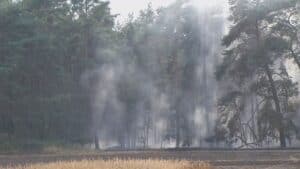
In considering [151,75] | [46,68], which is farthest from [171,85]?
[46,68]

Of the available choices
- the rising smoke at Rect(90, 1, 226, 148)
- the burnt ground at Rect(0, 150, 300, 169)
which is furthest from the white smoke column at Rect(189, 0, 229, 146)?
the burnt ground at Rect(0, 150, 300, 169)

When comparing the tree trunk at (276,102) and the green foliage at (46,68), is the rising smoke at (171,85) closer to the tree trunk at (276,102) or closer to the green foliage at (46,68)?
the green foliage at (46,68)

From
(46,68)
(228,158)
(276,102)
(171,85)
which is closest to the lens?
(228,158)

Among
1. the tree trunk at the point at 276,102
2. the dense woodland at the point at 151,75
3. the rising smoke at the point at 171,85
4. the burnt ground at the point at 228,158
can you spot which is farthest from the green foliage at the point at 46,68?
the tree trunk at the point at 276,102

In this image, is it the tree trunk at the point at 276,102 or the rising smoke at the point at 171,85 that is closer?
the tree trunk at the point at 276,102

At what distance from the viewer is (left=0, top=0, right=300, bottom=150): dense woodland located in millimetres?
35750

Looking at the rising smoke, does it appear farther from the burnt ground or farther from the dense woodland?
the burnt ground

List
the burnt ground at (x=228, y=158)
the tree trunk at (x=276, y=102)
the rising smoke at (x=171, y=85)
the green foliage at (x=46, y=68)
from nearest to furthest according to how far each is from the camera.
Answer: the burnt ground at (x=228, y=158), the tree trunk at (x=276, y=102), the green foliage at (x=46, y=68), the rising smoke at (x=171, y=85)

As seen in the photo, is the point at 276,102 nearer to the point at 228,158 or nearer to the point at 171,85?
the point at 171,85

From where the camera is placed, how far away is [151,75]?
147 feet

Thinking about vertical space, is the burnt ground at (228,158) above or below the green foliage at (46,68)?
below

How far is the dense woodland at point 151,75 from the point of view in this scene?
117 feet

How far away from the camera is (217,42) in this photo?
143 feet

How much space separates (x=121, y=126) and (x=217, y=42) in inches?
448
